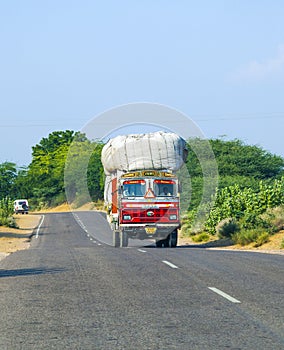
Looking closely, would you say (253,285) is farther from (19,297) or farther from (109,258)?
(109,258)

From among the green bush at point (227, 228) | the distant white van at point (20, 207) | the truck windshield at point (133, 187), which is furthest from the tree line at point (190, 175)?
the distant white van at point (20, 207)

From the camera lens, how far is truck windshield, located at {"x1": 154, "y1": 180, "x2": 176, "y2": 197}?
28.7m

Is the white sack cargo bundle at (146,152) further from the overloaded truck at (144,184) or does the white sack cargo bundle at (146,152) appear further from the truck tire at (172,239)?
the truck tire at (172,239)

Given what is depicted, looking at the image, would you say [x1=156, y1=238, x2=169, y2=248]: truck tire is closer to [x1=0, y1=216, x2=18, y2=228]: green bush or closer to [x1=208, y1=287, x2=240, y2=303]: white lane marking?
[x1=208, y1=287, x2=240, y2=303]: white lane marking

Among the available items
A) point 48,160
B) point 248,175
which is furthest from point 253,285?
point 48,160

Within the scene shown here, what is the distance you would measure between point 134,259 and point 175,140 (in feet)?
39.0

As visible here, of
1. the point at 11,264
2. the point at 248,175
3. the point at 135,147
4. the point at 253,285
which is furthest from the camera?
the point at 248,175

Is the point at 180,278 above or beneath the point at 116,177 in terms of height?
beneath

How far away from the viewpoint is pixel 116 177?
97.6 feet

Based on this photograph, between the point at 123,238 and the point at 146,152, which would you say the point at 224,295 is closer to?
the point at 146,152

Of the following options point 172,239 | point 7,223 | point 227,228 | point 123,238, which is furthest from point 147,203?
point 7,223

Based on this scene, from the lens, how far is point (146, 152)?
29688 millimetres

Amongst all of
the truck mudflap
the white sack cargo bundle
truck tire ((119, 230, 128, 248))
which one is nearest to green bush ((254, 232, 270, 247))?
the truck mudflap

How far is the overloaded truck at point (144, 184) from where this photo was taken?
1129 inches
